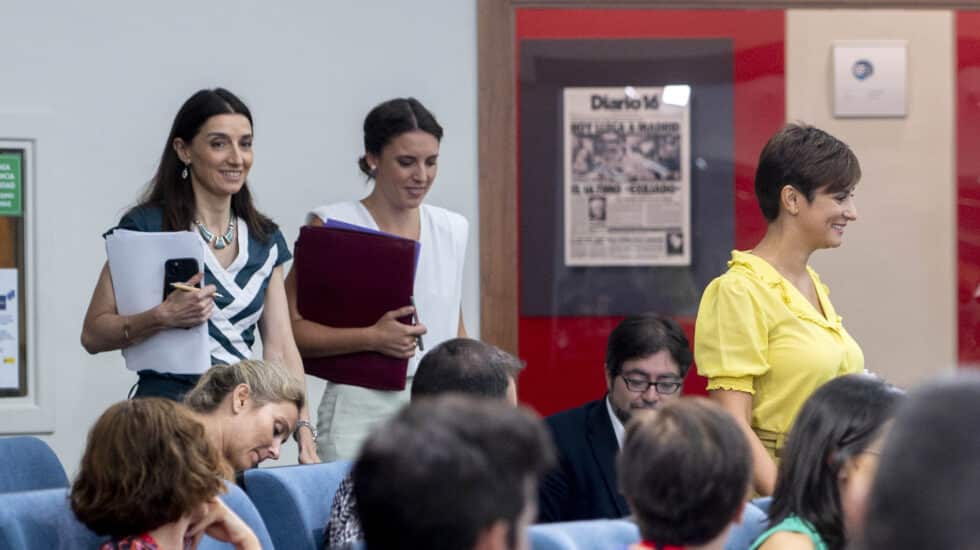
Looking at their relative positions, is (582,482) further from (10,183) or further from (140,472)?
(10,183)

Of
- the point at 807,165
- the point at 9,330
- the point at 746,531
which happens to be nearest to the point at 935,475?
the point at 746,531

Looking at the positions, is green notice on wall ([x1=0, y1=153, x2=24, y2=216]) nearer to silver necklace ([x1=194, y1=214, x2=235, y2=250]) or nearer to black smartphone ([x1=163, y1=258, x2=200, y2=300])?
silver necklace ([x1=194, y1=214, x2=235, y2=250])

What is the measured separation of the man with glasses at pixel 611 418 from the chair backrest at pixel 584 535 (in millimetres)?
1013

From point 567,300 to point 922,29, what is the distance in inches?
65.9

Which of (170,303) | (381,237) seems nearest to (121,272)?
(170,303)

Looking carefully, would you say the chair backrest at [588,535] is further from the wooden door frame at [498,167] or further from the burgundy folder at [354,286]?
the wooden door frame at [498,167]

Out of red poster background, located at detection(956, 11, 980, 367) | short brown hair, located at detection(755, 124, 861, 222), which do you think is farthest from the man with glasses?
red poster background, located at detection(956, 11, 980, 367)

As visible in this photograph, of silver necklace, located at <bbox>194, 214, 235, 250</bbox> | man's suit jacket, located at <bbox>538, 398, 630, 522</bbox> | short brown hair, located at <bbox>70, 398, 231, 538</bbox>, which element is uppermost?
silver necklace, located at <bbox>194, 214, 235, 250</bbox>

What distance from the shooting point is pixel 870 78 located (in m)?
5.99

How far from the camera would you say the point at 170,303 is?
148 inches

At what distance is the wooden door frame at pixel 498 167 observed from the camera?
5402 millimetres

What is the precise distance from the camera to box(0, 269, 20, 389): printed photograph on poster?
515 cm

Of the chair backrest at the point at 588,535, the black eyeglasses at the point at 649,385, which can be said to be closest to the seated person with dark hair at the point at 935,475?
the chair backrest at the point at 588,535

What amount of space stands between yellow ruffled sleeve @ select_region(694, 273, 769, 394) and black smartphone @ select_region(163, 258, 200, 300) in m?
1.25
